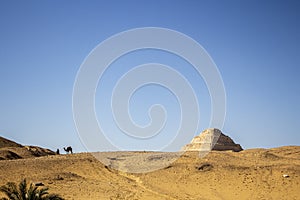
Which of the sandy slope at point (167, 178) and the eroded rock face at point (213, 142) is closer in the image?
the sandy slope at point (167, 178)

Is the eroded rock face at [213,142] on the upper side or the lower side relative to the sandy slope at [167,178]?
upper

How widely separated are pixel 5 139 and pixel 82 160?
1419 inches

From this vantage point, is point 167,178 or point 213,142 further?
point 213,142

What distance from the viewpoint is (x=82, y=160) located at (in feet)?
119

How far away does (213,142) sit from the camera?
175 feet

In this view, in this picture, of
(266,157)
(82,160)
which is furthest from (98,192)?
(266,157)

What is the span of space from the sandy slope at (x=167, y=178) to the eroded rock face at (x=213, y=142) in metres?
13.9

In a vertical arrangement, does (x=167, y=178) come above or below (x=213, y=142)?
below

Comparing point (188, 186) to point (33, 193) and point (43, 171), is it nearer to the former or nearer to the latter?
point (43, 171)

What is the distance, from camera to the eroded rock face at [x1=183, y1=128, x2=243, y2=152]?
53031 mm

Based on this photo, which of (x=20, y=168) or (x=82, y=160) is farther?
(x=82, y=160)

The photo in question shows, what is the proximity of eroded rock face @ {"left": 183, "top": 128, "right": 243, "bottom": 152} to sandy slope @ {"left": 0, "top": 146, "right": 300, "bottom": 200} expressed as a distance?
45.5ft

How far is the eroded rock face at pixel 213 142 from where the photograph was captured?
53.0 meters

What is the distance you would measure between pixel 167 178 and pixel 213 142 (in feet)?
69.5
